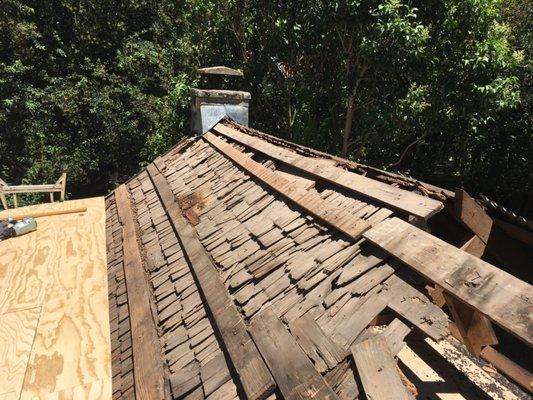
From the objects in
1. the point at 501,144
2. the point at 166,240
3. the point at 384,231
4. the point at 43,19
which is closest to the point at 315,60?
the point at 501,144

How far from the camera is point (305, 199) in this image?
3.27 metres

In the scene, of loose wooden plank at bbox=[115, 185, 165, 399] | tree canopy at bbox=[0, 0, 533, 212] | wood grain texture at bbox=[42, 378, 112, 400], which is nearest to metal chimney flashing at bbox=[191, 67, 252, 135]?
loose wooden plank at bbox=[115, 185, 165, 399]

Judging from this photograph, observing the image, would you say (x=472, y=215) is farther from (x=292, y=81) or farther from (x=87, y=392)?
(x=292, y=81)

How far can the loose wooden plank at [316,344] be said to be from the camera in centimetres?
184

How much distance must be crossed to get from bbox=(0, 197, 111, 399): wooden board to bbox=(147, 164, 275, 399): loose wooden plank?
106 cm

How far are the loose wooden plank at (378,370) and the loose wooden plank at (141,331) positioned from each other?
1336 millimetres

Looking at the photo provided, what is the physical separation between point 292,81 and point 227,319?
34.2ft

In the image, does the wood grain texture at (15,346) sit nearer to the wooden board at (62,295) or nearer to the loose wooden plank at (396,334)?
the wooden board at (62,295)

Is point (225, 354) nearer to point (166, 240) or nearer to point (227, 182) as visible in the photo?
point (166, 240)

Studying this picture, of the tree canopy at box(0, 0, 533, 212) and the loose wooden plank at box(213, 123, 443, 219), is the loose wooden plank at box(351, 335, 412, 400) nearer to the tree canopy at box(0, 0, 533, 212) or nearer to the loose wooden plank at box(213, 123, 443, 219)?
the loose wooden plank at box(213, 123, 443, 219)

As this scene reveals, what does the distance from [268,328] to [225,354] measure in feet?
1.14

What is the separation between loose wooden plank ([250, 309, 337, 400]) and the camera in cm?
176

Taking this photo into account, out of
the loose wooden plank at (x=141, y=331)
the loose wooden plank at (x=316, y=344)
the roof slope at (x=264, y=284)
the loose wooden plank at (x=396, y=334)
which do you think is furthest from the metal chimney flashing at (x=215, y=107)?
the loose wooden plank at (x=396, y=334)

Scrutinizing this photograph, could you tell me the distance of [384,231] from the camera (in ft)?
7.94
